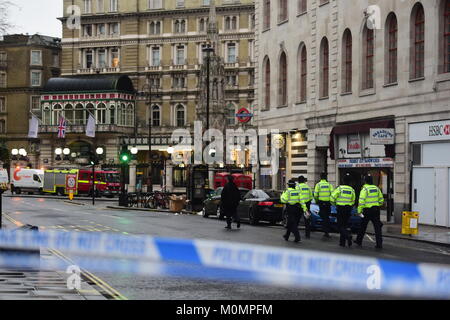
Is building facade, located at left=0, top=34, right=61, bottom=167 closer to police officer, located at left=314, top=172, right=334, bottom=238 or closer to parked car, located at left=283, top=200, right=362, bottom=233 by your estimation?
parked car, located at left=283, top=200, right=362, bottom=233

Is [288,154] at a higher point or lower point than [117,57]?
lower

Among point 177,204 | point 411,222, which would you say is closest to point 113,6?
point 177,204

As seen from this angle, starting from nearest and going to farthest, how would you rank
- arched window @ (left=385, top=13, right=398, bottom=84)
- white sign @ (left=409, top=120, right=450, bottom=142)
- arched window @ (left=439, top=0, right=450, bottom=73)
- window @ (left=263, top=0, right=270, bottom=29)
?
white sign @ (left=409, top=120, right=450, bottom=142), arched window @ (left=439, top=0, right=450, bottom=73), arched window @ (left=385, top=13, right=398, bottom=84), window @ (left=263, top=0, right=270, bottom=29)

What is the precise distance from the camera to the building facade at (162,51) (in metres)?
100

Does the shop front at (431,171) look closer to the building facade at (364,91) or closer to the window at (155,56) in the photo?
the building facade at (364,91)

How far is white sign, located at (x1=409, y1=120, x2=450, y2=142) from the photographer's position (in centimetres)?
3035

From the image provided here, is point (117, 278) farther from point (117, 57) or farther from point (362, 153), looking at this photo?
point (117, 57)

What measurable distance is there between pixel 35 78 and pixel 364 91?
272ft

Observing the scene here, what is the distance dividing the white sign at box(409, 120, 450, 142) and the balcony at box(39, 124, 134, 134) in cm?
6846

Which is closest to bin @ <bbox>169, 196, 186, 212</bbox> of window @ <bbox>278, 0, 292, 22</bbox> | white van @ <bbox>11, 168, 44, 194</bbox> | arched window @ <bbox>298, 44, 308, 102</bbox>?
arched window @ <bbox>298, 44, 308, 102</bbox>

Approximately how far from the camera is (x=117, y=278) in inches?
548

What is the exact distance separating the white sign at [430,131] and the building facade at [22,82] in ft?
277

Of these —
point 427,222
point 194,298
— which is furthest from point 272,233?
point 194,298
